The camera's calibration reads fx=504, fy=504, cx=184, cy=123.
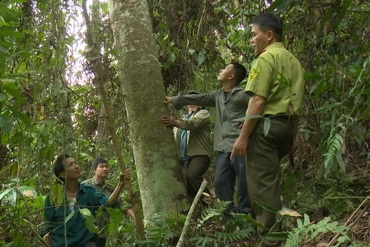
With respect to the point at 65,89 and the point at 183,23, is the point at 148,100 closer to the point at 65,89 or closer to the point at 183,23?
the point at 65,89

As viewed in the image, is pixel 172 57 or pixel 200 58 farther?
pixel 200 58

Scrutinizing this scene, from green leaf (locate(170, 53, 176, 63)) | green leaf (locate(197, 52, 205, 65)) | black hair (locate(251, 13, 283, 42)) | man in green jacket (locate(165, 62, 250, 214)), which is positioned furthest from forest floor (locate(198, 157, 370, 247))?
green leaf (locate(170, 53, 176, 63))

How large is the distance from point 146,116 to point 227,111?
106 cm

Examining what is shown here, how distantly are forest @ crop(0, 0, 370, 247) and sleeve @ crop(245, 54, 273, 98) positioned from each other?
317 mm

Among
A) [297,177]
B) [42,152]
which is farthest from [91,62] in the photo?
[297,177]

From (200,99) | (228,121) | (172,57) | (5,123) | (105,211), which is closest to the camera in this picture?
(5,123)

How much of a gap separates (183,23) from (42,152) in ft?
9.46

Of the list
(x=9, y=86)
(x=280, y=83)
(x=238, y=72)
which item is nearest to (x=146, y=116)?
(x=280, y=83)

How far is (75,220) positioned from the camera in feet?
14.8

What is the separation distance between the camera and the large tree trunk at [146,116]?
417 centimetres

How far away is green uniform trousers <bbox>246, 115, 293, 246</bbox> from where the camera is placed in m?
3.71

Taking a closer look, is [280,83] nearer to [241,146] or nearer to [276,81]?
[276,81]

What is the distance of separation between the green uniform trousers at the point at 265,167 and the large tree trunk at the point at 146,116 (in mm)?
721

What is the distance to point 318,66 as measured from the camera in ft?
15.7
